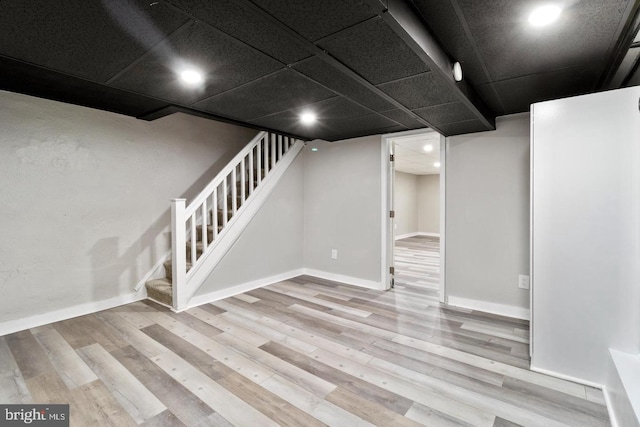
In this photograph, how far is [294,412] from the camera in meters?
1.65

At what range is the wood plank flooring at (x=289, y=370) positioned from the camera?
5.38ft

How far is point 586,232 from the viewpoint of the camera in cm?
192

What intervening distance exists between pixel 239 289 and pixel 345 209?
5.98 feet

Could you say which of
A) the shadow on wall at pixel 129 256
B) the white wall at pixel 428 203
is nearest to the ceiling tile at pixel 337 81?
the shadow on wall at pixel 129 256

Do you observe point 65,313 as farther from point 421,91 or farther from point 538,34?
point 538,34

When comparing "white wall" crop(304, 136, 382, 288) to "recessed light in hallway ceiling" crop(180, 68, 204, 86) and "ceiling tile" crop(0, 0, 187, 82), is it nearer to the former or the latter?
"recessed light in hallway ceiling" crop(180, 68, 204, 86)

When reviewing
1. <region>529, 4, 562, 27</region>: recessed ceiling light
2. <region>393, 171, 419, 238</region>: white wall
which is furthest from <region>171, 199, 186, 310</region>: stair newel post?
<region>393, 171, 419, 238</region>: white wall

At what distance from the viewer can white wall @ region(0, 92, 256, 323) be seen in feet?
8.62

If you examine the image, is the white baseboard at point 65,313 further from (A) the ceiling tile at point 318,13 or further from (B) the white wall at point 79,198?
(A) the ceiling tile at point 318,13

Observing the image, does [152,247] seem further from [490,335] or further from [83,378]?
[490,335]

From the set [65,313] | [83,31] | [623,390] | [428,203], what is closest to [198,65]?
[83,31]

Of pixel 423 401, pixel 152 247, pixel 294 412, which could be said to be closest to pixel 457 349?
pixel 423 401

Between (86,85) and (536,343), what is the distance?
13.2 ft

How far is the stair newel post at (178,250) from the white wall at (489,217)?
2.98 m
